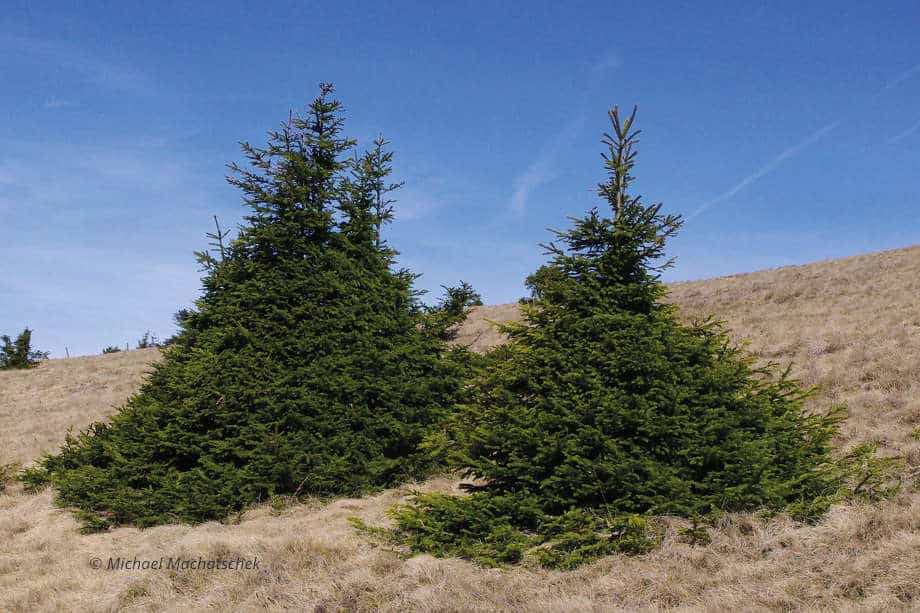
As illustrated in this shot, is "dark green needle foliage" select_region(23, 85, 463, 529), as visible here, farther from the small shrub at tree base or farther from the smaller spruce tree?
the smaller spruce tree

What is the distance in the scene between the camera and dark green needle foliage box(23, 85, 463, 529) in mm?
10438

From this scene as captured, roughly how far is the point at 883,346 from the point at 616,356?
50.0 ft

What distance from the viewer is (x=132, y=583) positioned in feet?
24.5

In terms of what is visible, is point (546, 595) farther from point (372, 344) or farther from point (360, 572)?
point (372, 344)

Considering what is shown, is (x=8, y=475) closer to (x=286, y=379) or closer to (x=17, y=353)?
(x=286, y=379)

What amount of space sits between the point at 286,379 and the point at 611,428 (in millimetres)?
5944

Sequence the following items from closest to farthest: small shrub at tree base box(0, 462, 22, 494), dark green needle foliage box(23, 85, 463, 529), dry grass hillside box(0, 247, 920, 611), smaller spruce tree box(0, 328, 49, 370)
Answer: dry grass hillside box(0, 247, 920, 611) < dark green needle foliage box(23, 85, 463, 529) < small shrub at tree base box(0, 462, 22, 494) < smaller spruce tree box(0, 328, 49, 370)

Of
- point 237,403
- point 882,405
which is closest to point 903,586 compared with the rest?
point 237,403

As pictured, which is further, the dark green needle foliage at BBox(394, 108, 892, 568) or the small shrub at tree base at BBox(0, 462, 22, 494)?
the small shrub at tree base at BBox(0, 462, 22, 494)

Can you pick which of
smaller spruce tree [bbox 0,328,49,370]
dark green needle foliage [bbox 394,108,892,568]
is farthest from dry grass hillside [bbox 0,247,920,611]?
smaller spruce tree [bbox 0,328,49,370]

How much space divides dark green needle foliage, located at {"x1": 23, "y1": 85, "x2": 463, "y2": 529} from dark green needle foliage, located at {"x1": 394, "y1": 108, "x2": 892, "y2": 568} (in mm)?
3056

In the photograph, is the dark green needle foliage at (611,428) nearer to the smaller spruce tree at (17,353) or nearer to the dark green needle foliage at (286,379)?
the dark green needle foliage at (286,379)

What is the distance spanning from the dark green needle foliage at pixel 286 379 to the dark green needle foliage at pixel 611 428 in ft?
10.0

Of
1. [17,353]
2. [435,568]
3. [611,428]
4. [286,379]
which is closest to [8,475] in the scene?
[286,379]
